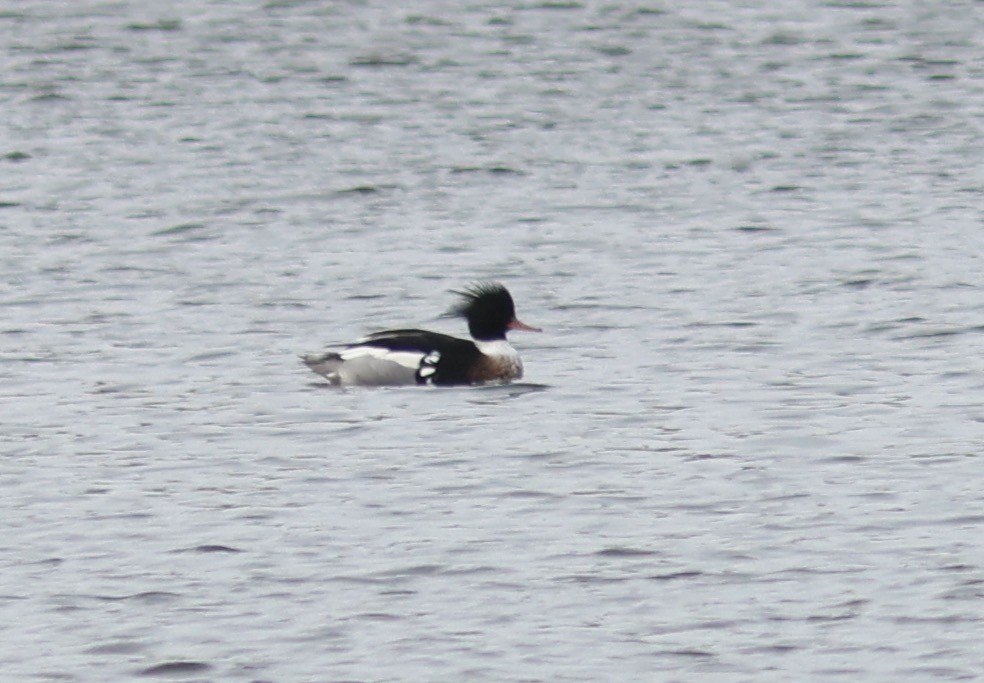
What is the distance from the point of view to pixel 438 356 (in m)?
16.5

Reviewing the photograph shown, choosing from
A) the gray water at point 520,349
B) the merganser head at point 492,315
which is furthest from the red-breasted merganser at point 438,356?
the gray water at point 520,349

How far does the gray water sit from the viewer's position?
10586mm

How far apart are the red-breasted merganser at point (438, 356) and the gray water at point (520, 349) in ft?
0.80

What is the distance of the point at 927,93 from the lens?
29.7 m

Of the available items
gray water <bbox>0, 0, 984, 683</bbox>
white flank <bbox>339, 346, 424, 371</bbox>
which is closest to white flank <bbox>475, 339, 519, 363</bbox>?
gray water <bbox>0, 0, 984, 683</bbox>

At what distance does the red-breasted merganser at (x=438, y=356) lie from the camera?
1612cm

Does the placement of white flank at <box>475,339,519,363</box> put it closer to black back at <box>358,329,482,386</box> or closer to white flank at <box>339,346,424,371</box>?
black back at <box>358,329,482,386</box>

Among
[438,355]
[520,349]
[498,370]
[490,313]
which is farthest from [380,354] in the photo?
[520,349]

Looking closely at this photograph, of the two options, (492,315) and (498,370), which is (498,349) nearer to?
(498,370)

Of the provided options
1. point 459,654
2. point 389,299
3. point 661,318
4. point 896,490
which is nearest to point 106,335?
point 389,299

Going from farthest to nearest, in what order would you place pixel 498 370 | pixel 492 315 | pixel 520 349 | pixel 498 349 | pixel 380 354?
pixel 520 349, pixel 492 315, pixel 498 349, pixel 498 370, pixel 380 354

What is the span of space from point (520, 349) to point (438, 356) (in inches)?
54.1

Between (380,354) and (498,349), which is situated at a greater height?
(380,354)

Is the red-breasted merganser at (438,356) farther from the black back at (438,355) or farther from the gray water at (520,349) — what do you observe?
the gray water at (520,349)
